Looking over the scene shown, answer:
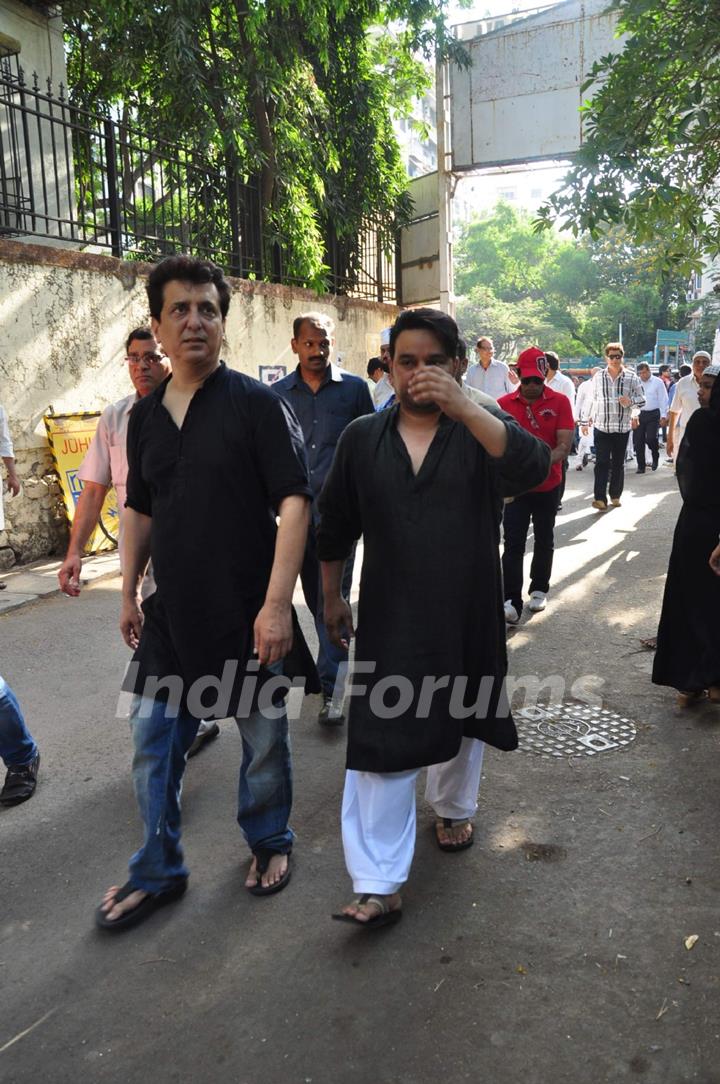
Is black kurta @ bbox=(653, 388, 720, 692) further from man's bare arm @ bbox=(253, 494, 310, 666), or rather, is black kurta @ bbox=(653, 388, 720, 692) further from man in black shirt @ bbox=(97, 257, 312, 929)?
man's bare arm @ bbox=(253, 494, 310, 666)

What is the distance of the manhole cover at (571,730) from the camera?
14.0 ft

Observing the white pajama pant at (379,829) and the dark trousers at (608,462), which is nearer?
the white pajama pant at (379,829)

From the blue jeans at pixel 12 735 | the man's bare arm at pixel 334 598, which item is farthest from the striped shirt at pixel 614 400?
the blue jeans at pixel 12 735

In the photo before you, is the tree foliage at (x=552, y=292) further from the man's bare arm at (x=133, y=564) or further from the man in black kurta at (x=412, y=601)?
the man's bare arm at (x=133, y=564)

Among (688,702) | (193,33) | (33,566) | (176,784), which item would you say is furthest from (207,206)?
(176,784)

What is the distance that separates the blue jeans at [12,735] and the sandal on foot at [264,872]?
4.36 ft

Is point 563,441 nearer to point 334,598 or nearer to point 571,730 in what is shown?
point 571,730

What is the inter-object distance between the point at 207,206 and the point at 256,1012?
1143cm

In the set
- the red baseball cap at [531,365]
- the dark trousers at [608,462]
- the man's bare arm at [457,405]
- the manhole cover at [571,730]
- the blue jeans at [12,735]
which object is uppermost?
the red baseball cap at [531,365]

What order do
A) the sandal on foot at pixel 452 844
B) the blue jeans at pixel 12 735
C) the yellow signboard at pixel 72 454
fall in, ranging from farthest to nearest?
1. the yellow signboard at pixel 72 454
2. the blue jeans at pixel 12 735
3. the sandal on foot at pixel 452 844

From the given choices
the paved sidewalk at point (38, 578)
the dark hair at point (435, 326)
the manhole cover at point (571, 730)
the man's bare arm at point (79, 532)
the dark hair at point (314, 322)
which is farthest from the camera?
the paved sidewalk at point (38, 578)

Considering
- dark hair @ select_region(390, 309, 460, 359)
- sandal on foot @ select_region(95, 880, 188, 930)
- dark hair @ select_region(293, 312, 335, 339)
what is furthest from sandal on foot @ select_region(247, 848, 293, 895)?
Result: dark hair @ select_region(293, 312, 335, 339)

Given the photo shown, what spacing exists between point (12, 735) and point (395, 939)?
1.96m

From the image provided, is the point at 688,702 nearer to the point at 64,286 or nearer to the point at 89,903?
the point at 89,903
